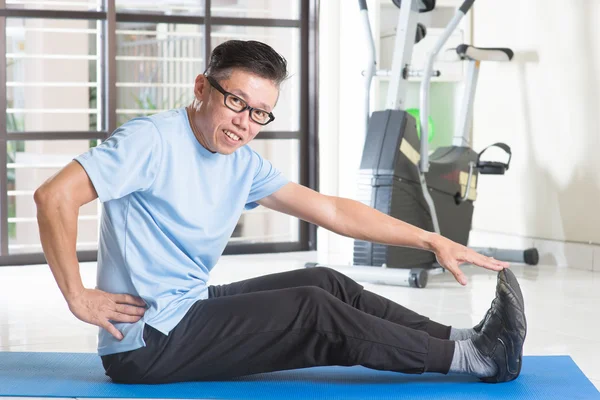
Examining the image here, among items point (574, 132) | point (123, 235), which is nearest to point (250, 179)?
point (123, 235)

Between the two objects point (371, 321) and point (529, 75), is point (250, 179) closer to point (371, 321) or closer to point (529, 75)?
point (371, 321)

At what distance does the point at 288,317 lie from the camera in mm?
2098

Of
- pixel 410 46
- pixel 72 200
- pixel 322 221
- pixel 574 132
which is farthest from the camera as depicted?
pixel 574 132

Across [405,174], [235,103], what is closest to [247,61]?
[235,103]

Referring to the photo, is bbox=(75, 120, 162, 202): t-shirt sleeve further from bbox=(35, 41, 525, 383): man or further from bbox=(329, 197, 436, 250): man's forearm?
bbox=(329, 197, 436, 250): man's forearm

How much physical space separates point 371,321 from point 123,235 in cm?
59

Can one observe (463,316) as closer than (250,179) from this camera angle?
No

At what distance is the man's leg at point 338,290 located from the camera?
235cm

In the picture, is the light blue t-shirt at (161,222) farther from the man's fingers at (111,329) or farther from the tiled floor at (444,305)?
the tiled floor at (444,305)

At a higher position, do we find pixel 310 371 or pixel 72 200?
pixel 72 200

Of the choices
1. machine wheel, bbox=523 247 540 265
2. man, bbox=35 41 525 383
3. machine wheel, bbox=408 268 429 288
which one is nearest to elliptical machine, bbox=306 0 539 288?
machine wheel, bbox=408 268 429 288

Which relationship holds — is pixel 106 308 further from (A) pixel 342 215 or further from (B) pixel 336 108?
(B) pixel 336 108

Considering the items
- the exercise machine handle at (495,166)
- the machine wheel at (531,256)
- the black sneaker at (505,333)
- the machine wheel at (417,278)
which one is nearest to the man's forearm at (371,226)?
the black sneaker at (505,333)

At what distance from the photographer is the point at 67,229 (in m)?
1.94
